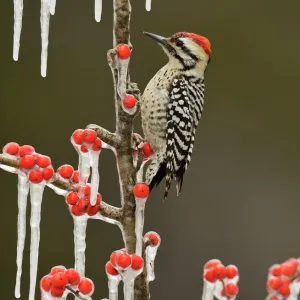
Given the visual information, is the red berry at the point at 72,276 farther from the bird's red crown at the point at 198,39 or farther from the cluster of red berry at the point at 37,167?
the bird's red crown at the point at 198,39

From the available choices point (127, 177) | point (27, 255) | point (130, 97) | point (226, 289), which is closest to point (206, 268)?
point (226, 289)

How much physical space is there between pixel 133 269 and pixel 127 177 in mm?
181

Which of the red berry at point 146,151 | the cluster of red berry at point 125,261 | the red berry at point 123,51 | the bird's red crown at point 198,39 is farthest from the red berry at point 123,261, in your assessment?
the bird's red crown at point 198,39

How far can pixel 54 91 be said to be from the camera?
4684mm

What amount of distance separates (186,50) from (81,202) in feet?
3.52

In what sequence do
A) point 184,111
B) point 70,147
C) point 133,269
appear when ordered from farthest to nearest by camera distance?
point 70,147 → point 184,111 → point 133,269

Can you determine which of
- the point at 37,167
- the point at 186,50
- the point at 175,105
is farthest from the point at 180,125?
the point at 37,167

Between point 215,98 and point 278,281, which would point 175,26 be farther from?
point 278,281

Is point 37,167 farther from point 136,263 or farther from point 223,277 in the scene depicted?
point 223,277

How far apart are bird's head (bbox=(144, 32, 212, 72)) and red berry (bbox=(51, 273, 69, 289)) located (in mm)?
1069

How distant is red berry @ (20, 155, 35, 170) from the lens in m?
1.28

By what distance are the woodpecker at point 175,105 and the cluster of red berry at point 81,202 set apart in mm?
792

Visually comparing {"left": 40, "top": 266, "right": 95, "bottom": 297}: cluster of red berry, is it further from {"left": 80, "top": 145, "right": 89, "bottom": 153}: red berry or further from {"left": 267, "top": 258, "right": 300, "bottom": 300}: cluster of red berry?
{"left": 267, "top": 258, "right": 300, "bottom": 300}: cluster of red berry

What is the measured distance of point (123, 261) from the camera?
1.26m
